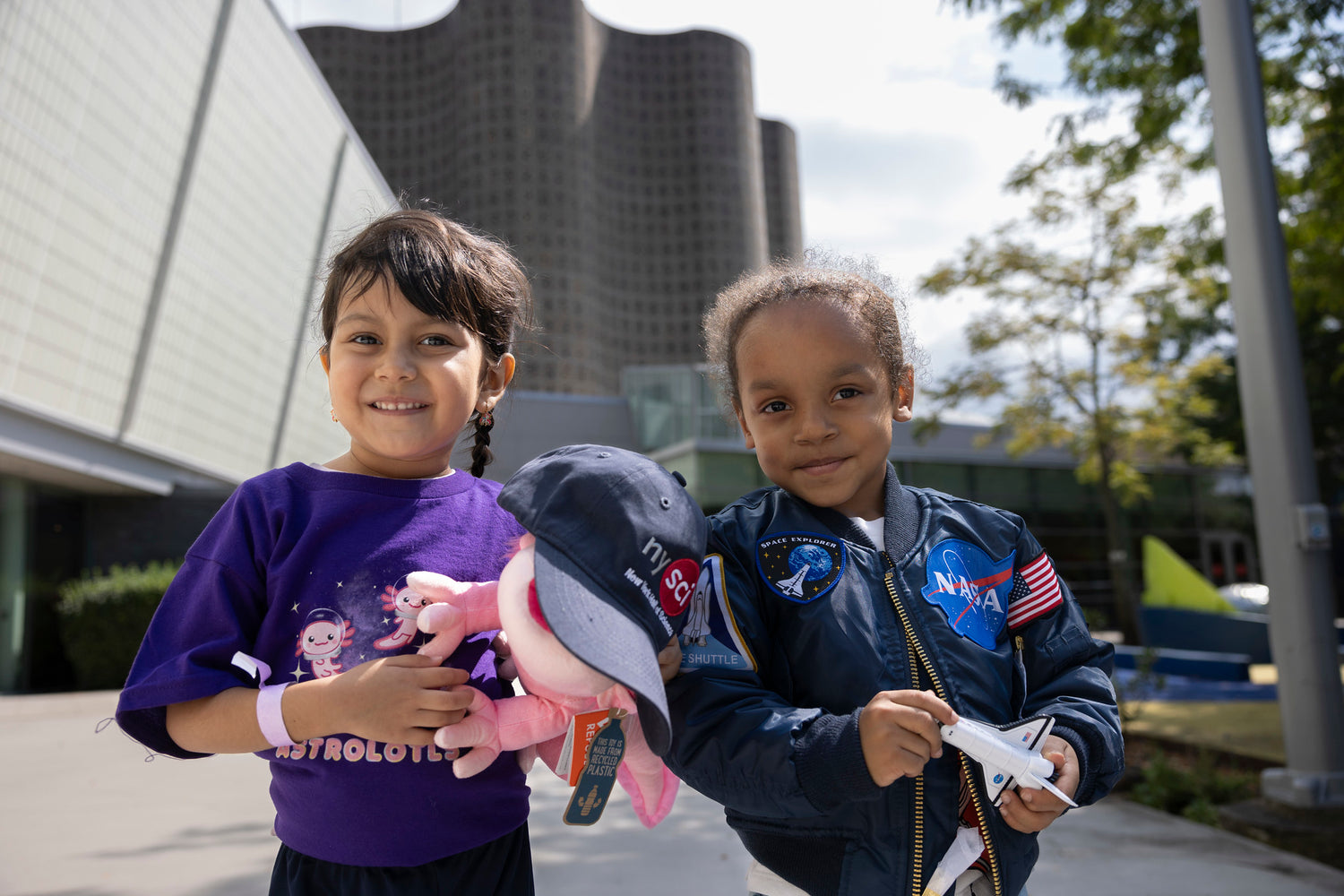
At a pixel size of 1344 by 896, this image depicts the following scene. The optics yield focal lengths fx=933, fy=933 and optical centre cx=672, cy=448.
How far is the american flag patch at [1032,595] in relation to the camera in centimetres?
159

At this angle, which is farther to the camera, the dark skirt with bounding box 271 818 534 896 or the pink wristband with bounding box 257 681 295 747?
the dark skirt with bounding box 271 818 534 896

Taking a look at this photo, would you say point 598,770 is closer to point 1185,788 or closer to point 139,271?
point 1185,788

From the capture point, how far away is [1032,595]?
160 cm

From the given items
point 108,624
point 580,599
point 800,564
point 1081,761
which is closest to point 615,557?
point 580,599

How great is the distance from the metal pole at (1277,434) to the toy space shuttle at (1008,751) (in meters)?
4.02

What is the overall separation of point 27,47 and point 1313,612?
41.5 feet

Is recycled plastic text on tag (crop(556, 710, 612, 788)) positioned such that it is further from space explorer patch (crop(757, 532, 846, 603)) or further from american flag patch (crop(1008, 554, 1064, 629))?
american flag patch (crop(1008, 554, 1064, 629))

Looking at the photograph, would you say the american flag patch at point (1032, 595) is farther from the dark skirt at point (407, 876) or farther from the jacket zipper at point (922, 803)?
the dark skirt at point (407, 876)

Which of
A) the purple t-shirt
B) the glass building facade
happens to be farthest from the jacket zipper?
the glass building facade

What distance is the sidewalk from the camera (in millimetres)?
3557

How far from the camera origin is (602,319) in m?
64.8

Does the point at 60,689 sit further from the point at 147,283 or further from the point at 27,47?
the point at 27,47

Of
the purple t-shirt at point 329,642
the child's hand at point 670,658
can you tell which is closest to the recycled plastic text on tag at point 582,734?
the child's hand at point 670,658

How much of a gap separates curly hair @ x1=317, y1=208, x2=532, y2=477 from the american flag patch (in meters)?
1.00
